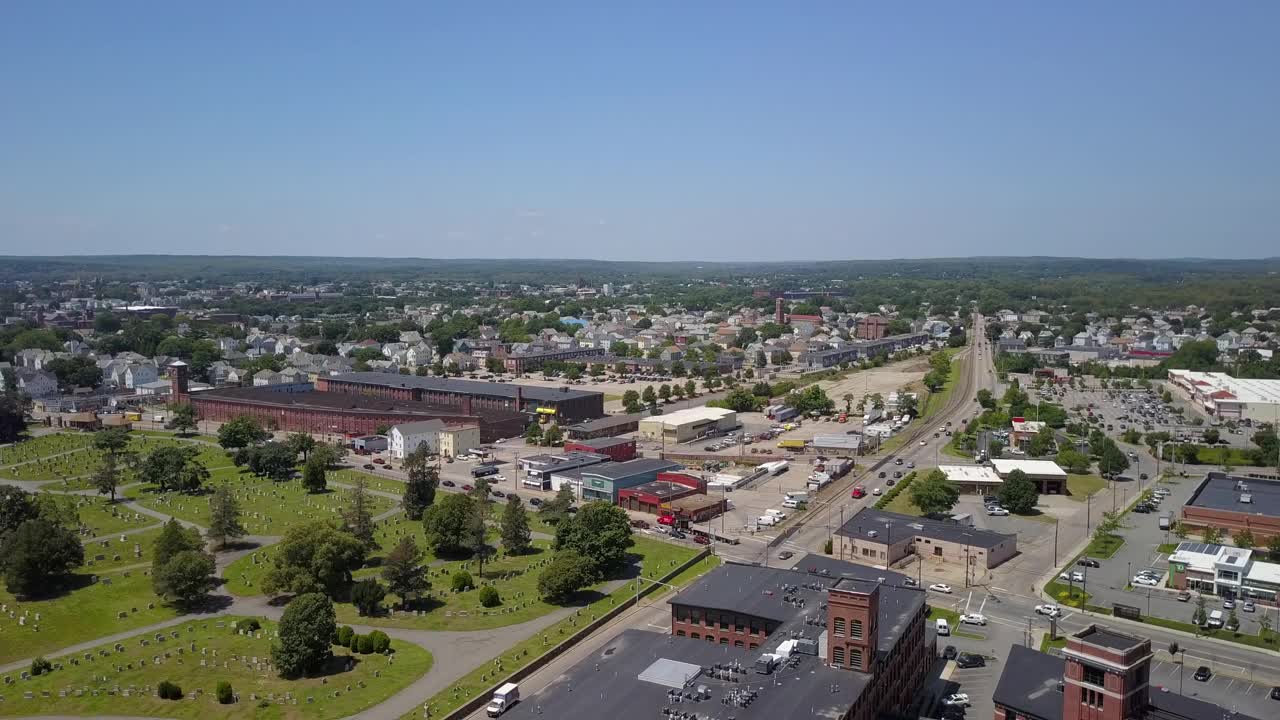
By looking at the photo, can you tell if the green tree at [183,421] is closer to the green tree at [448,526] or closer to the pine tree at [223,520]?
the pine tree at [223,520]

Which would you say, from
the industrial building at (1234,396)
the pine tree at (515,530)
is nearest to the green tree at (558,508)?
the pine tree at (515,530)

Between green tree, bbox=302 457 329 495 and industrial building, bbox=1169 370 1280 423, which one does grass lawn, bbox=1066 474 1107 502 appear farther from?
green tree, bbox=302 457 329 495

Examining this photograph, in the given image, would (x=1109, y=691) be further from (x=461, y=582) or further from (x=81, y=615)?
(x=81, y=615)

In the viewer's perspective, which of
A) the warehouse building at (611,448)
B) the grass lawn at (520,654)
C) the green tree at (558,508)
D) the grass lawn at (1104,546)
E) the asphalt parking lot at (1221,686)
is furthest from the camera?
the warehouse building at (611,448)

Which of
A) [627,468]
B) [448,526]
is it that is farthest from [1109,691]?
[627,468]

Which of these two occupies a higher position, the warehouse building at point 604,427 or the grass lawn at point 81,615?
the warehouse building at point 604,427

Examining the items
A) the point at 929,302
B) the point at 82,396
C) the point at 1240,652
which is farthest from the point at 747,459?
the point at 929,302

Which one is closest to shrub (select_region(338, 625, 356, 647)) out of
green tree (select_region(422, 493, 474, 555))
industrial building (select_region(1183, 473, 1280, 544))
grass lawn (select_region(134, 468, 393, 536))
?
green tree (select_region(422, 493, 474, 555))

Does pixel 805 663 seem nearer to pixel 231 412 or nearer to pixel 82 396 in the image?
pixel 231 412
